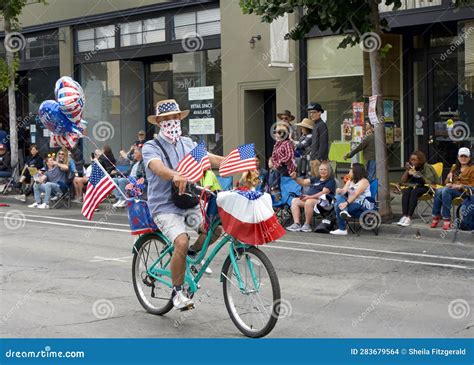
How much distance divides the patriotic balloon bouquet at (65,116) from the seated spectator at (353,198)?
6.39 meters

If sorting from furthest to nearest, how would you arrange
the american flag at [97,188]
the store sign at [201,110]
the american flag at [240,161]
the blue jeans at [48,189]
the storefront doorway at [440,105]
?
the store sign at [201,110], the blue jeans at [48,189], the storefront doorway at [440,105], the american flag at [97,188], the american flag at [240,161]

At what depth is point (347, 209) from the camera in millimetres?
13414

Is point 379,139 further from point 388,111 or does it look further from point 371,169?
point 388,111

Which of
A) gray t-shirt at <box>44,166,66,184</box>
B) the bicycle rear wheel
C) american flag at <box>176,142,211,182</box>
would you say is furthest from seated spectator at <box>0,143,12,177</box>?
american flag at <box>176,142,211,182</box>

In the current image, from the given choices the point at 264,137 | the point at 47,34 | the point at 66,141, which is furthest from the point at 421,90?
the point at 47,34

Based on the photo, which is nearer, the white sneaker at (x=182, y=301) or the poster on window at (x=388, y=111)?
the white sneaker at (x=182, y=301)

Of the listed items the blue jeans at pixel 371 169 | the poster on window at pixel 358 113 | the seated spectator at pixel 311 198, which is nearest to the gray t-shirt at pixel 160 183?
the seated spectator at pixel 311 198

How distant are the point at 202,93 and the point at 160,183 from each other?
46.7ft

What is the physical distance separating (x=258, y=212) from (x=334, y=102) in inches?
492

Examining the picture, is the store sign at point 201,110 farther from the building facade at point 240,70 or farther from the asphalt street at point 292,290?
the asphalt street at point 292,290

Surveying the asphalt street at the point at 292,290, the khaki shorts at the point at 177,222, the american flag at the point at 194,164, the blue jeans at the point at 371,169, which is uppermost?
the american flag at the point at 194,164

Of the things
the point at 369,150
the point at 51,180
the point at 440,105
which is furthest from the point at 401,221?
the point at 51,180

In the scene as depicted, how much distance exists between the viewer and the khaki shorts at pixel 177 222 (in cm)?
695

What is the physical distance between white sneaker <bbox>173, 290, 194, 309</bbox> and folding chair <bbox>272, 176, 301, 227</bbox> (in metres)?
7.67
